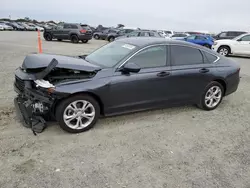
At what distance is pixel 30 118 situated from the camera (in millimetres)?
3746

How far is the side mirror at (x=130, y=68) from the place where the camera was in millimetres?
3943

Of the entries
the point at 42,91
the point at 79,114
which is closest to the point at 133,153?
the point at 79,114

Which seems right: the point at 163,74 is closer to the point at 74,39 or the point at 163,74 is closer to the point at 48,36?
the point at 74,39

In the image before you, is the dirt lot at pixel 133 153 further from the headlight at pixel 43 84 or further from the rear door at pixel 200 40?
the rear door at pixel 200 40

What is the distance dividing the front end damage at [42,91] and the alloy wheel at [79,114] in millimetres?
227

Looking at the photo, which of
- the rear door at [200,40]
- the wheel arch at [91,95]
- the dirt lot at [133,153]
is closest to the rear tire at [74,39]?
the rear door at [200,40]

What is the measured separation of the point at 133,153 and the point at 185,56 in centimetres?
237

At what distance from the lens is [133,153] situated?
338cm

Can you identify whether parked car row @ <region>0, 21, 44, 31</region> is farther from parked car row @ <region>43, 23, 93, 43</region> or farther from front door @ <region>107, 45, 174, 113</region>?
front door @ <region>107, 45, 174, 113</region>

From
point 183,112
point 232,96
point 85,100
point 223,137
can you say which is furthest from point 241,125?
point 85,100

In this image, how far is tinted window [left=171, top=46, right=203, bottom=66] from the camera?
4609 mm

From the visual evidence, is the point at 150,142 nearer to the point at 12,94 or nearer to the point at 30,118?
the point at 30,118

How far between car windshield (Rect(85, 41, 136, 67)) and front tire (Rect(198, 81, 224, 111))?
6.28 ft

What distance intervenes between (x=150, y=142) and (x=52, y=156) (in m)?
1.46
